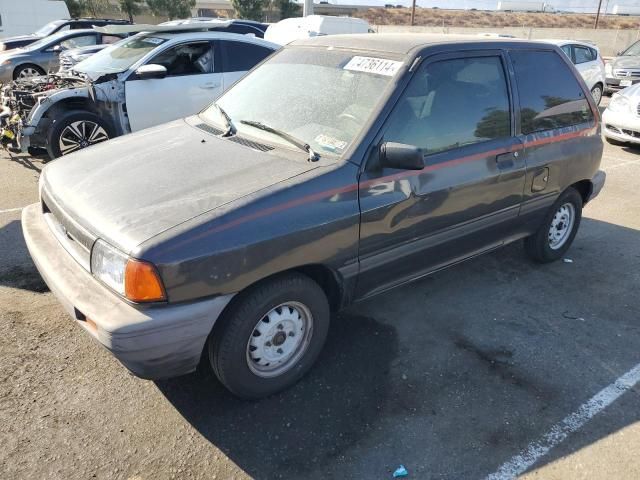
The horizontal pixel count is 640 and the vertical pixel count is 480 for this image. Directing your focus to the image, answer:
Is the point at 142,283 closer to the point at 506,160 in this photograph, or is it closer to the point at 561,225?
the point at 506,160

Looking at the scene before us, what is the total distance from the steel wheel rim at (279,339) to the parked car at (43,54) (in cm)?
1164

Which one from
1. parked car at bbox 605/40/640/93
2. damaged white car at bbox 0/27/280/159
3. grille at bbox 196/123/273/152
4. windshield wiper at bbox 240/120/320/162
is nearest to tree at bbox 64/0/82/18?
damaged white car at bbox 0/27/280/159

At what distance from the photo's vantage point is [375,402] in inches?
112

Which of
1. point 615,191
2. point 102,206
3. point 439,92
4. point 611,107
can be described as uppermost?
point 439,92

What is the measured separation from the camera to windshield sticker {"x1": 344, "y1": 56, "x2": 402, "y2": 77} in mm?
3043

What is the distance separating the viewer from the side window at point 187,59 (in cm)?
691

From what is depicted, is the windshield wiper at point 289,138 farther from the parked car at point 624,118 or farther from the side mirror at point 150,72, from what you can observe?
the parked car at point 624,118

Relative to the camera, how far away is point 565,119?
4.09 meters

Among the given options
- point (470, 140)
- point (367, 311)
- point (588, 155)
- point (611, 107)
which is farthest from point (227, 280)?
point (611, 107)

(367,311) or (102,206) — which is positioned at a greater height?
(102,206)

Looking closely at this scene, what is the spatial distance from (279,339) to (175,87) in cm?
513

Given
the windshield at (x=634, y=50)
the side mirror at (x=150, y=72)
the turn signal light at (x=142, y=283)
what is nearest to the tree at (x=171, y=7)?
the windshield at (x=634, y=50)

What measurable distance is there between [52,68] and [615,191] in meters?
12.4

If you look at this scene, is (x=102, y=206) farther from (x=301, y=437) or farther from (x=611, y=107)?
(x=611, y=107)
